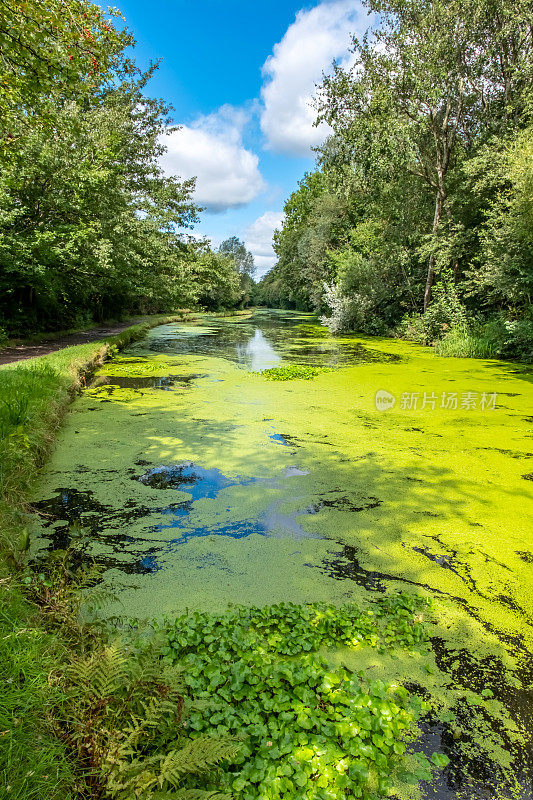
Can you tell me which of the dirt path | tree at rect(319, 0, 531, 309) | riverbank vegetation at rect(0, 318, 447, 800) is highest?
tree at rect(319, 0, 531, 309)

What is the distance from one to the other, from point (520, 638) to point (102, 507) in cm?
289

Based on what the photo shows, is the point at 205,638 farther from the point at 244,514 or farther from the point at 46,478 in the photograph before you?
the point at 46,478

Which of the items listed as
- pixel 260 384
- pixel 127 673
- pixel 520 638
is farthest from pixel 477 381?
pixel 127 673

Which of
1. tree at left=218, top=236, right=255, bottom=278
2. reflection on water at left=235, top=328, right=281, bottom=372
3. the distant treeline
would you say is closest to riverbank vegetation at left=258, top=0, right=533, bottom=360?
reflection on water at left=235, top=328, right=281, bottom=372

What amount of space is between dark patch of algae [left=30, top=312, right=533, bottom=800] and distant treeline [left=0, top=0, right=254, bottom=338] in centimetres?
366

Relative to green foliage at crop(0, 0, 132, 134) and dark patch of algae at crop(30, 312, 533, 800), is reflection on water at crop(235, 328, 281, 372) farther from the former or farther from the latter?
green foliage at crop(0, 0, 132, 134)

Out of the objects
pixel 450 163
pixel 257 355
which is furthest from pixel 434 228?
pixel 257 355

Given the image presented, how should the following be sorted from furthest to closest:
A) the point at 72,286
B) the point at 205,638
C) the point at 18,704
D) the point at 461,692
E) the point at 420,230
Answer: the point at 420,230 < the point at 72,286 < the point at 205,638 < the point at 461,692 < the point at 18,704

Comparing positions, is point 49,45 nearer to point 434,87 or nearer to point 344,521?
point 344,521

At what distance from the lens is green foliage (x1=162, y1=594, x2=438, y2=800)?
4.52ft

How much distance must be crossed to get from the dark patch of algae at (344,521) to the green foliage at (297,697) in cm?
12

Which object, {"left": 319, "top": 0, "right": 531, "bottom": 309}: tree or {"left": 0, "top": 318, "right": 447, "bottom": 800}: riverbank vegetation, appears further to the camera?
{"left": 319, "top": 0, "right": 531, "bottom": 309}: tree

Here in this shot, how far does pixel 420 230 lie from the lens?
14.6m

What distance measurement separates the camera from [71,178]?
9.43 m
